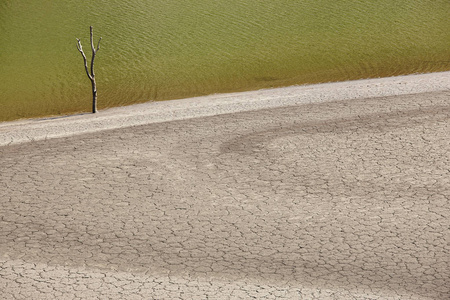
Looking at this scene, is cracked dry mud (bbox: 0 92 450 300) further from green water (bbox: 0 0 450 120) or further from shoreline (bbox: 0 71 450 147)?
green water (bbox: 0 0 450 120)

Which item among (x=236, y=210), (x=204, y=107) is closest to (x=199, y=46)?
(x=204, y=107)

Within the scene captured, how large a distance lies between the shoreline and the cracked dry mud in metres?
0.60

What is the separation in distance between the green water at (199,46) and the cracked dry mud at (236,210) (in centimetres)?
544

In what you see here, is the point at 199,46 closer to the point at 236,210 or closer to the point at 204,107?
the point at 204,107

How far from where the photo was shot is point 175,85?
15188mm

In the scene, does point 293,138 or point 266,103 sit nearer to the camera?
point 293,138

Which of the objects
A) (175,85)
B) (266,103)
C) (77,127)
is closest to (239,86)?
(175,85)

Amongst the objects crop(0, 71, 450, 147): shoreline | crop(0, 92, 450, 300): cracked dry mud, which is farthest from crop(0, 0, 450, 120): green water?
crop(0, 92, 450, 300): cracked dry mud

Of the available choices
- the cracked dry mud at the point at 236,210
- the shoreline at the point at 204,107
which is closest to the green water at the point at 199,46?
the shoreline at the point at 204,107

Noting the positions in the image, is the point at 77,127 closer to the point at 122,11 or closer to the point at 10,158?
the point at 10,158

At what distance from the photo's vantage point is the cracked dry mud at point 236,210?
5082 millimetres

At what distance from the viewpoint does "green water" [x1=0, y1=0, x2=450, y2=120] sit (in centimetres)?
1504

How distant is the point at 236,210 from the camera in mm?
6570

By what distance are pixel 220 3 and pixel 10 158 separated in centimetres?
1465
